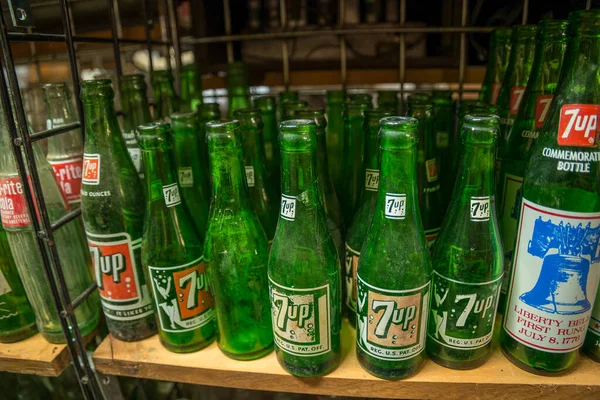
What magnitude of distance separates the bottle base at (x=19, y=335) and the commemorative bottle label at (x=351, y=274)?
515 millimetres

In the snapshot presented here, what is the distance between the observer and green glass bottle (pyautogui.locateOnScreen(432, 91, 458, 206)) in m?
0.74

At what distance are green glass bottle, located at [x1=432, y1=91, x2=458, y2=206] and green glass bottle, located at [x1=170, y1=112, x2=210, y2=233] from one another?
1.33 ft

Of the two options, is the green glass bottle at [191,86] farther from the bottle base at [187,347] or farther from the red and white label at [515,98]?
the red and white label at [515,98]

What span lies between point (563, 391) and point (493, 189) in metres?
0.28

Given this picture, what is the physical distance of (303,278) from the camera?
57cm

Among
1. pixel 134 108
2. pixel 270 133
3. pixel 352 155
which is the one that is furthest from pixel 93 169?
pixel 352 155

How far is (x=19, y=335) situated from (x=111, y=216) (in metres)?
0.26

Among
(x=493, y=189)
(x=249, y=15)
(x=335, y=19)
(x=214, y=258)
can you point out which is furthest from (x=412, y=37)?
(x=214, y=258)

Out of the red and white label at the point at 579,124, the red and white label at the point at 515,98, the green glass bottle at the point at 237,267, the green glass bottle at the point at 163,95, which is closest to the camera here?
the red and white label at the point at 579,124

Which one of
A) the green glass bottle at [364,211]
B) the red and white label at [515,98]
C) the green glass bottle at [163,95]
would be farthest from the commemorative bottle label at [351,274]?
the green glass bottle at [163,95]

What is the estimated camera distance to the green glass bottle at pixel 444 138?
742 mm

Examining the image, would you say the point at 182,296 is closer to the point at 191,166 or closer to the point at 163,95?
the point at 191,166

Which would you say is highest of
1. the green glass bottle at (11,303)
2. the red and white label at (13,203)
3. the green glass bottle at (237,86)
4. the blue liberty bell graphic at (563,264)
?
the green glass bottle at (237,86)

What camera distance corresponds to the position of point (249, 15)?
1.08m
